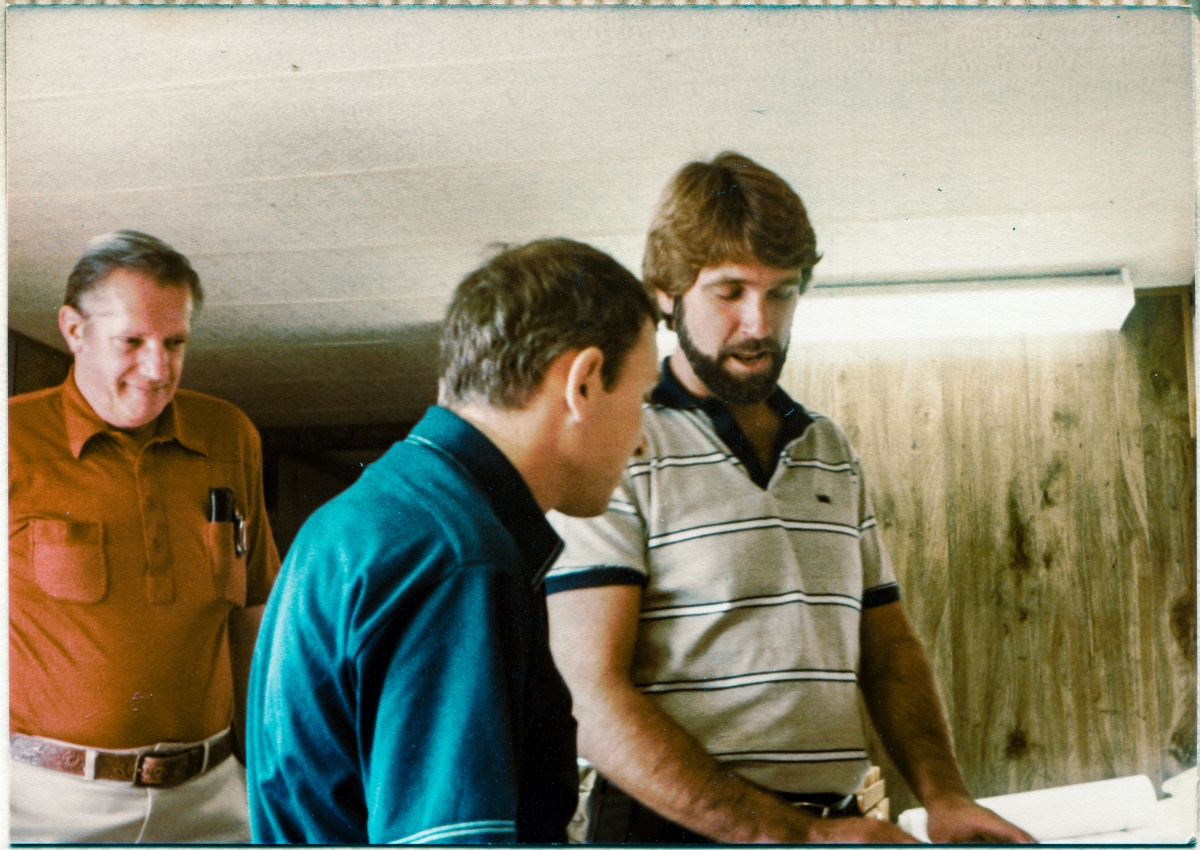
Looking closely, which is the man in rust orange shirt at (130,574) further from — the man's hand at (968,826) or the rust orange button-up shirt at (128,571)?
the man's hand at (968,826)

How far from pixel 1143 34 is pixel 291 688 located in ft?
4.47

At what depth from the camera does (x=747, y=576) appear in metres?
1.26

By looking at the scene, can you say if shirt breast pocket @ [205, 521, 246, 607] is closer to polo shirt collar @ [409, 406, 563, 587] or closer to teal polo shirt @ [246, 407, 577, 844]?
teal polo shirt @ [246, 407, 577, 844]

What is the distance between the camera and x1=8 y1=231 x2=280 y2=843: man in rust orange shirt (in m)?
1.29

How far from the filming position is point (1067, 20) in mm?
1301

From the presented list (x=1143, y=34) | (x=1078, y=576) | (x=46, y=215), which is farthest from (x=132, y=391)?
(x=1143, y=34)

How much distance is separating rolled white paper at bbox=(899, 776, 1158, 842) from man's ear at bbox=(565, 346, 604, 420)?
659 mm

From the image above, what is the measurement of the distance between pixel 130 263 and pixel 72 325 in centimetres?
11

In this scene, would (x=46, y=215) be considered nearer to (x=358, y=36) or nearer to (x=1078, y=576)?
(x=358, y=36)

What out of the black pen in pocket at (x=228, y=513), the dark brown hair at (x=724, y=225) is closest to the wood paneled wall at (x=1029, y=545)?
the dark brown hair at (x=724, y=225)

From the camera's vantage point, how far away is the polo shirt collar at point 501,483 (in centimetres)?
118

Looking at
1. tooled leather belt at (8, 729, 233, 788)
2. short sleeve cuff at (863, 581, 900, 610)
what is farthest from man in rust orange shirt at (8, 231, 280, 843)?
short sleeve cuff at (863, 581, 900, 610)

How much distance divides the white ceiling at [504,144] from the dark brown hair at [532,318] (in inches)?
1.3

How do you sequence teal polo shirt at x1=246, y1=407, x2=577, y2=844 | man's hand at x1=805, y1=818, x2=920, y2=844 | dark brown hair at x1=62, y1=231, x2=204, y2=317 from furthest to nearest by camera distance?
1. dark brown hair at x1=62, y1=231, x2=204, y2=317
2. man's hand at x1=805, y1=818, x2=920, y2=844
3. teal polo shirt at x1=246, y1=407, x2=577, y2=844
